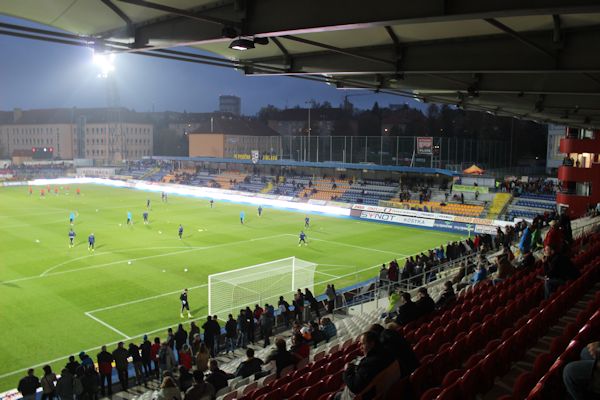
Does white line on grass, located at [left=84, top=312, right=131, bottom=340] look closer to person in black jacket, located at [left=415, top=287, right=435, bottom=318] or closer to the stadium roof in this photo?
person in black jacket, located at [left=415, top=287, right=435, bottom=318]

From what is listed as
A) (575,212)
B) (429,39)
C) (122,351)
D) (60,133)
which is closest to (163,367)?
(122,351)

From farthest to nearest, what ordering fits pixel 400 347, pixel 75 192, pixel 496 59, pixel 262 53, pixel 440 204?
pixel 75 192, pixel 440 204, pixel 262 53, pixel 496 59, pixel 400 347

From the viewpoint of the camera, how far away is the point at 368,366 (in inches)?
213

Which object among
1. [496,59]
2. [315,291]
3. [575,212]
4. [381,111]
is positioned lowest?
[315,291]

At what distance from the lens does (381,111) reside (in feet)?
349

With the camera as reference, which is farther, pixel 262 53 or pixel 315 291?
pixel 315 291

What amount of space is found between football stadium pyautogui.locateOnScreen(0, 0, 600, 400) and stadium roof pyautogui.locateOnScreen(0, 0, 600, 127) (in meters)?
0.03

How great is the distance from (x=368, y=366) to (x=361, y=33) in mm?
5312

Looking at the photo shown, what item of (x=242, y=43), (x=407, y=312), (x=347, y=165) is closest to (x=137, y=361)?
(x=407, y=312)

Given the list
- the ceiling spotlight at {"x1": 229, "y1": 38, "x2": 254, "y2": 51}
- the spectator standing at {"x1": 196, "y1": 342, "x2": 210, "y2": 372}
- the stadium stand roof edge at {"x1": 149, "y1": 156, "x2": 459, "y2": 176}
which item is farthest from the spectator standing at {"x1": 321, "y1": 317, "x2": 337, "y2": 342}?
the stadium stand roof edge at {"x1": 149, "y1": 156, "x2": 459, "y2": 176}

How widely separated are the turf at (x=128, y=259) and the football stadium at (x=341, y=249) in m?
0.17

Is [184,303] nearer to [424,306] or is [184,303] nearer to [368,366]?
[424,306]

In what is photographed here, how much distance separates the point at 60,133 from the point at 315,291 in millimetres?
112980

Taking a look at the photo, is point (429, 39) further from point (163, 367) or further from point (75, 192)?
point (75, 192)
